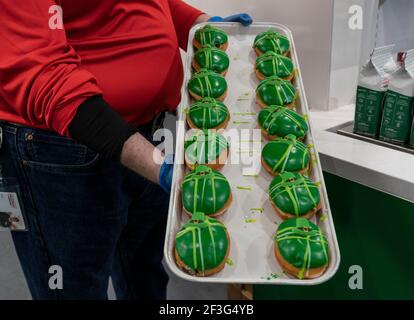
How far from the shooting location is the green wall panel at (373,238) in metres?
1.02

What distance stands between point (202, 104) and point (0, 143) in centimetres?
45

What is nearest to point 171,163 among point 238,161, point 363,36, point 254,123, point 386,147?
point 238,161

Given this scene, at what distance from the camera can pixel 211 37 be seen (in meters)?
1.23

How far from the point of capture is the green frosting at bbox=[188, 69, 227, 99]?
108 centimetres

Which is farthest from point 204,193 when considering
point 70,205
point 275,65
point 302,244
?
point 275,65

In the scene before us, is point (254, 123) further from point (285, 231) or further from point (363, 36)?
point (363, 36)

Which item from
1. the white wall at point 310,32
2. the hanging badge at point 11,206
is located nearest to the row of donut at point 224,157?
the white wall at point 310,32

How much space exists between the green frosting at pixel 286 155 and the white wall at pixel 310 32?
43 cm

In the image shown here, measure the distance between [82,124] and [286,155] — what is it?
1.34 feet

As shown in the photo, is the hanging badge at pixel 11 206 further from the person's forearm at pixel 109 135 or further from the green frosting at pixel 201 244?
the green frosting at pixel 201 244

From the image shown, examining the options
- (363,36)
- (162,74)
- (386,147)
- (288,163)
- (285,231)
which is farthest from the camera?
(363,36)

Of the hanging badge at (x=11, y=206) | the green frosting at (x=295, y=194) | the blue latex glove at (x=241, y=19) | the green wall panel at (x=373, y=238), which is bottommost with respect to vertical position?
the green wall panel at (x=373, y=238)

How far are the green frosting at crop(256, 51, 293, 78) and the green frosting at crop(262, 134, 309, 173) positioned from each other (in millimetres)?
249

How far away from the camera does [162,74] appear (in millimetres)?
1005
